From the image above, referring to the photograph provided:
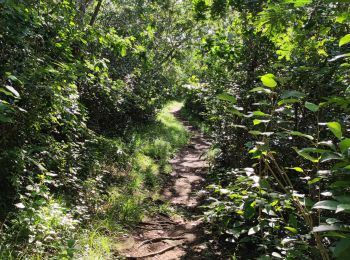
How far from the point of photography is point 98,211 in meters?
5.14

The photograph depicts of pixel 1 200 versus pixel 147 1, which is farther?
pixel 147 1

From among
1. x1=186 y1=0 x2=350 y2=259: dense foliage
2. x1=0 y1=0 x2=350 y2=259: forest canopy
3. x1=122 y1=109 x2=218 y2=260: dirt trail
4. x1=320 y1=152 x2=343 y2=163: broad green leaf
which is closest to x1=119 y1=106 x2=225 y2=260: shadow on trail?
x1=122 y1=109 x2=218 y2=260: dirt trail

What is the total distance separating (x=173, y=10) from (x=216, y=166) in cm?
1092

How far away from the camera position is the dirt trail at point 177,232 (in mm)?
4543

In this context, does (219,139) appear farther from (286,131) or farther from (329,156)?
(329,156)

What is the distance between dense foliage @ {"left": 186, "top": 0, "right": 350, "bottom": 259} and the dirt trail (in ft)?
1.62

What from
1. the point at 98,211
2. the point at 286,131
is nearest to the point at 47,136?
the point at 98,211

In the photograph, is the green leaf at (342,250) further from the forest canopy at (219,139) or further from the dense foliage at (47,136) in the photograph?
the dense foliage at (47,136)

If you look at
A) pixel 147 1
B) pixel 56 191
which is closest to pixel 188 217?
pixel 56 191

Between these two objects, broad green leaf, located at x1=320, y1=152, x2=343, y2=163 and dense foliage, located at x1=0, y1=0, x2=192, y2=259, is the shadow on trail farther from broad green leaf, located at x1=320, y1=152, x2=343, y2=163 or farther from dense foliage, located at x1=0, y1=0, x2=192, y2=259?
broad green leaf, located at x1=320, y1=152, x2=343, y2=163

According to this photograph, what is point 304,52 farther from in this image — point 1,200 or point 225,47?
point 1,200

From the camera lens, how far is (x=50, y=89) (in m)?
3.89

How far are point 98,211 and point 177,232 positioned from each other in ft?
4.46

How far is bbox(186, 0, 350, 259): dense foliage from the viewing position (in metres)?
1.62
